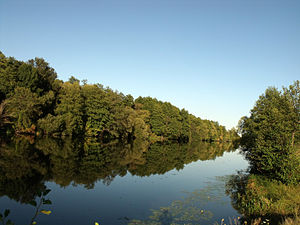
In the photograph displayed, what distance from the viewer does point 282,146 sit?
669 inches

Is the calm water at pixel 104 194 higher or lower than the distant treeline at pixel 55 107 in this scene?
lower

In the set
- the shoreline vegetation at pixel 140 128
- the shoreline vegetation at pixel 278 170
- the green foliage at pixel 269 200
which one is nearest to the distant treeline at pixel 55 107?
the shoreline vegetation at pixel 140 128

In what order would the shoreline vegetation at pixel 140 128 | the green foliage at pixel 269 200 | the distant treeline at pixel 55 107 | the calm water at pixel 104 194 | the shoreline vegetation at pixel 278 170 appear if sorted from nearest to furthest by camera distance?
the calm water at pixel 104 194
the green foliage at pixel 269 200
the shoreline vegetation at pixel 278 170
the shoreline vegetation at pixel 140 128
the distant treeline at pixel 55 107

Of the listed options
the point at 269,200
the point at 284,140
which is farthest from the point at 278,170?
the point at 269,200

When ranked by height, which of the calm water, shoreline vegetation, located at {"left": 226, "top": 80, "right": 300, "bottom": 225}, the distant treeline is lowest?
the calm water

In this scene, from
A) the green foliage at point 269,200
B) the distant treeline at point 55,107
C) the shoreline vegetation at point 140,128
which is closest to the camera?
the green foliage at point 269,200

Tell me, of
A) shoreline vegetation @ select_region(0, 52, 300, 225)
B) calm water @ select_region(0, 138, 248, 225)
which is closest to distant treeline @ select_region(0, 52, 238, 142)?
shoreline vegetation @ select_region(0, 52, 300, 225)

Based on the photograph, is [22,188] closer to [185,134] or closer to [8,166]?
[8,166]

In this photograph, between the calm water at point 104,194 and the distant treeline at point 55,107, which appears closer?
the calm water at point 104,194

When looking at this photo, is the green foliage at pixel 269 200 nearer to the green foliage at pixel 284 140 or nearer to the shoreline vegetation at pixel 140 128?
the shoreline vegetation at pixel 140 128

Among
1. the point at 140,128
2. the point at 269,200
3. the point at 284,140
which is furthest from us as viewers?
the point at 140,128

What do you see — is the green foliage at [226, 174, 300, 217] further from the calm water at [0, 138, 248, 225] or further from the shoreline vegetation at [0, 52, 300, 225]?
the calm water at [0, 138, 248, 225]

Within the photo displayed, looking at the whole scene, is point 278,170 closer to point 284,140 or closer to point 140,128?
point 284,140

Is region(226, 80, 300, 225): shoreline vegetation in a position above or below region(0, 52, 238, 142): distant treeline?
below
